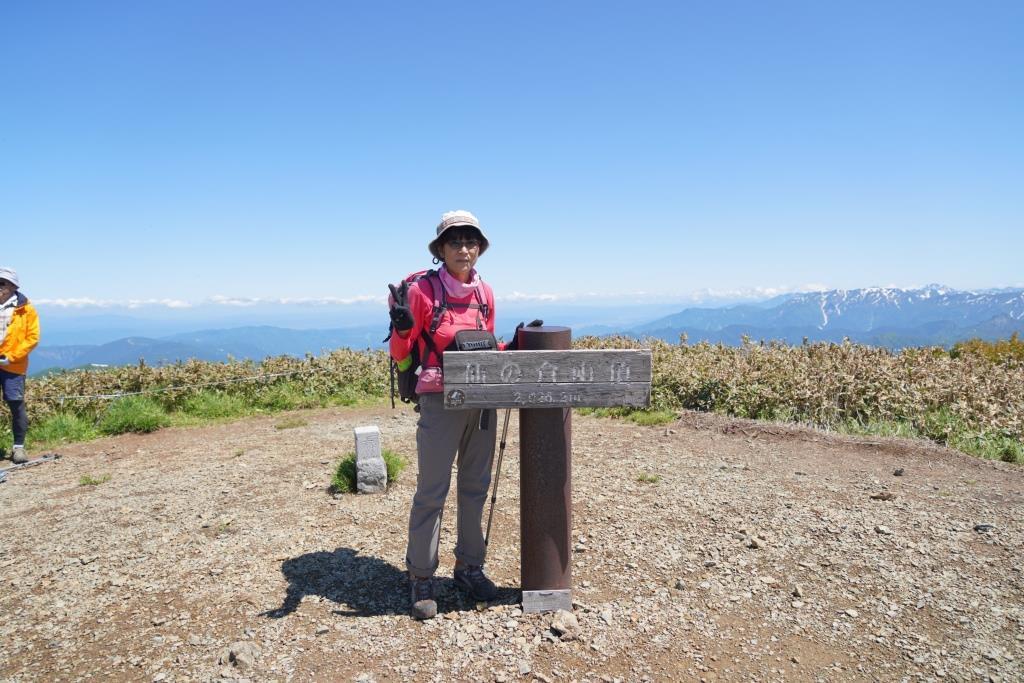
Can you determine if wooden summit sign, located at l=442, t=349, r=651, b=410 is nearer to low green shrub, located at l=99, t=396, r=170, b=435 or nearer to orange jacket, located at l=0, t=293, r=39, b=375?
orange jacket, located at l=0, t=293, r=39, b=375

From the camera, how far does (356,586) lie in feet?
14.5

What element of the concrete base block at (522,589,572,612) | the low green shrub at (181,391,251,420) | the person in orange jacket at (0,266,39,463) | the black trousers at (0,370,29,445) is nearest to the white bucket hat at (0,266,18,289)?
the person in orange jacket at (0,266,39,463)

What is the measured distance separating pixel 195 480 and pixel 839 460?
7.69 metres

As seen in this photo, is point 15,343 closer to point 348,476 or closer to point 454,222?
point 348,476

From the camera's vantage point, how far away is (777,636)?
3818mm

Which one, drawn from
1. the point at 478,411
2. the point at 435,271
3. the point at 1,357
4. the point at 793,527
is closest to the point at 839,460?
the point at 793,527

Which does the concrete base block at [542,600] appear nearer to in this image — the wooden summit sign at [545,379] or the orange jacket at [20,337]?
the wooden summit sign at [545,379]

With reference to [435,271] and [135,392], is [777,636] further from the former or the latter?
[135,392]

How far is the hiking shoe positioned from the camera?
418 centimetres

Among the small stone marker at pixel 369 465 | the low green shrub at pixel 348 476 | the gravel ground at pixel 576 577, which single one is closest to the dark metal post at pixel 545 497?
the gravel ground at pixel 576 577

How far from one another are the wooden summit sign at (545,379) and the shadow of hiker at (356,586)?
5.32 ft

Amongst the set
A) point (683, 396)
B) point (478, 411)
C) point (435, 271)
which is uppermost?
point (435, 271)

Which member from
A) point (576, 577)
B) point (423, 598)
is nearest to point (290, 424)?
point (423, 598)

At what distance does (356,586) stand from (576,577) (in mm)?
1664
